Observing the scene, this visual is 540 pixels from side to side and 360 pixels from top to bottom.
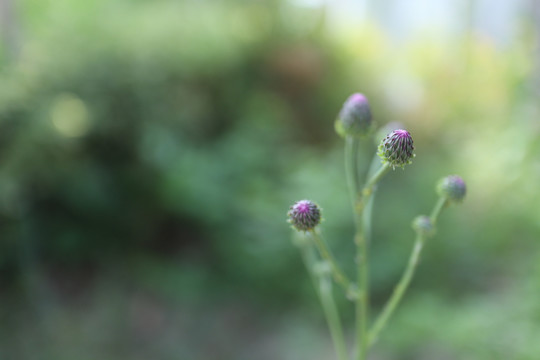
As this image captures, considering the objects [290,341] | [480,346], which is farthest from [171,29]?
[480,346]

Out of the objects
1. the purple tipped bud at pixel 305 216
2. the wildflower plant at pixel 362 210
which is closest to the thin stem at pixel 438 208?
the wildflower plant at pixel 362 210

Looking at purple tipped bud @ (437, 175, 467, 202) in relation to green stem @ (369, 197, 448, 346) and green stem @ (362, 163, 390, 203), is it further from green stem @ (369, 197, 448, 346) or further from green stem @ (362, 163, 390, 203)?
green stem @ (362, 163, 390, 203)

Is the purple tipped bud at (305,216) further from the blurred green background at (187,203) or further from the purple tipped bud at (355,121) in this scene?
the blurred green background at (187,203)

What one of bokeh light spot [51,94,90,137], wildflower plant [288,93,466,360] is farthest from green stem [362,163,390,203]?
bokeh light spot [51,94,90,137]

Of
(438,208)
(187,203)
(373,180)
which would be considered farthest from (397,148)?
(187,203)

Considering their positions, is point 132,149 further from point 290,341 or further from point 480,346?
point 480,346

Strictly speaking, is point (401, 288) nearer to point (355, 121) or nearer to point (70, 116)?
point (355, 121)

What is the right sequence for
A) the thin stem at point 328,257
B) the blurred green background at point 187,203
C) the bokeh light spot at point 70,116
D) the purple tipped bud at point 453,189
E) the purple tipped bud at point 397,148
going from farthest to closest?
the bokeh light spot at point 70,116, the blurred green background at point 187,203, the purple tipped bud at point 453,189, the thin stem at point 328,257, the purple tipped bud at point 397,148
